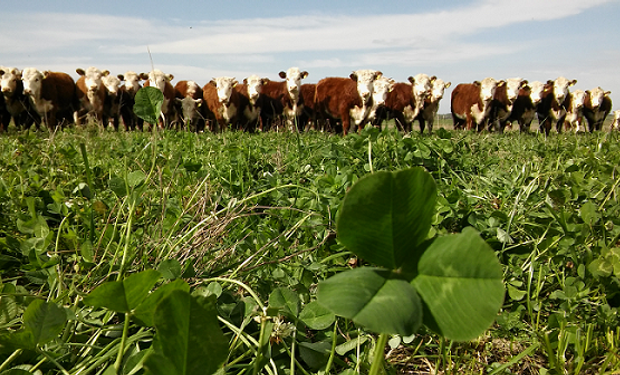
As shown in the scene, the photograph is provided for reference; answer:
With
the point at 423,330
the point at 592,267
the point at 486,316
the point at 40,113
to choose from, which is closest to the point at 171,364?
the point at 486,316

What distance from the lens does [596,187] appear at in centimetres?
186

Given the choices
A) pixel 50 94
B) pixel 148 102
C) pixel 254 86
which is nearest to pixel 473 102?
pixel 254 86

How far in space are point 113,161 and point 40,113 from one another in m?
12.0

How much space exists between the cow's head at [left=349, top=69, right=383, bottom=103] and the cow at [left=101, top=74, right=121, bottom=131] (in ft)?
26.3

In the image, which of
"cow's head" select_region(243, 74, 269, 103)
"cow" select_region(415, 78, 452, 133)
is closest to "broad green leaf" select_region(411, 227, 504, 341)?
"cow's head" select_region(243, 74, 269, 103)

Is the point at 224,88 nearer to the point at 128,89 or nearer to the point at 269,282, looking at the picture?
the point at 128,89

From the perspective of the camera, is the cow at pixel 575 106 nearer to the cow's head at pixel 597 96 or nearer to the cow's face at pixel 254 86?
the cow's head at pixel 597 96

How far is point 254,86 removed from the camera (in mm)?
14102

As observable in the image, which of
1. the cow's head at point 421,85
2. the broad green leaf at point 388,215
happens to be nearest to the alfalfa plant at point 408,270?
Answer: the broad green leaf at point 388,215

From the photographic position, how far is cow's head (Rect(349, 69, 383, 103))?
44.0 feet

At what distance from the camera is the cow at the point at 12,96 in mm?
12898

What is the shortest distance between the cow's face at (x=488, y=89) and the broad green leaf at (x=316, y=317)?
16.2 m

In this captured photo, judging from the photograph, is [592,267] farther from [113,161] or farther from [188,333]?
[113,161]

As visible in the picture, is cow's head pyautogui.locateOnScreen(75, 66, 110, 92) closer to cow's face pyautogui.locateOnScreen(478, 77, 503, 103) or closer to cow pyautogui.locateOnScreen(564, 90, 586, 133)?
cow's face pyautogui.locateOnScreen(478, 77, 503, 103)
